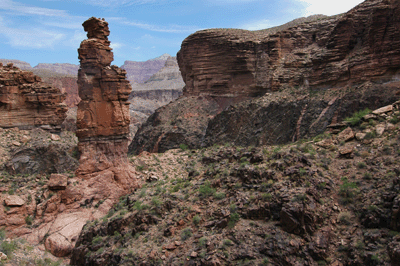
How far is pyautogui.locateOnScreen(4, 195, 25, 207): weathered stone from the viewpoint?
22.8m

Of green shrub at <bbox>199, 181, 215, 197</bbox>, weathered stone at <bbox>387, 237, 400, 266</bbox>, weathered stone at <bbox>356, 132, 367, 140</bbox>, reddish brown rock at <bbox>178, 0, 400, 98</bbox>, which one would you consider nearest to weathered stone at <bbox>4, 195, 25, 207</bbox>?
green shrub at <bbox>199, 181, 215, 197</bbox>

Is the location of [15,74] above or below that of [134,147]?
above

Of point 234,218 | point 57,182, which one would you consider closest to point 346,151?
point 234,218

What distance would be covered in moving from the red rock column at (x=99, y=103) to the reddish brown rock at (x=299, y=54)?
2386 cm

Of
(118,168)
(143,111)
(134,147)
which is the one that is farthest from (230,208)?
(143,111)

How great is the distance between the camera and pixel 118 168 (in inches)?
1087

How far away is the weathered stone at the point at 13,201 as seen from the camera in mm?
22844

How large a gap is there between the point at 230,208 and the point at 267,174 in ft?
8.61

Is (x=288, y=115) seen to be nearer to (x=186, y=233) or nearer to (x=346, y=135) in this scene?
(x=346, y=135)

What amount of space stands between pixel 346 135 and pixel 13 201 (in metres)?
20.6

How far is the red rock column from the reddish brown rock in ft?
78.3

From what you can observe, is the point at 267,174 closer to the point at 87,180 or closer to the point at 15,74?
the point at 87,180

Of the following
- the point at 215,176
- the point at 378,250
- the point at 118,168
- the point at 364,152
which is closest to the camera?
the point at 378,250

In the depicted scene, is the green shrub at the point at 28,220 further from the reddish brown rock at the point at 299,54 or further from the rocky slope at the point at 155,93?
the rocky slope at the point at 155,93
